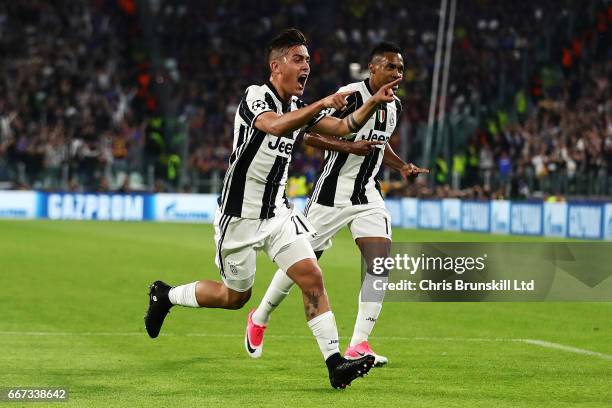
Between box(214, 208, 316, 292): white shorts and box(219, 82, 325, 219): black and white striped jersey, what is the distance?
A: 0.25 ft

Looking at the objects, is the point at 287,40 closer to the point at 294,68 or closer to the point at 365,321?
the point at 294,68

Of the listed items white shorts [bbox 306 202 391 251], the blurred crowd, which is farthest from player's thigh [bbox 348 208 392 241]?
the blurred crowd

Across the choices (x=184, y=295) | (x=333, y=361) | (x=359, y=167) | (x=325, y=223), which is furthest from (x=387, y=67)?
(x=333, y=361)

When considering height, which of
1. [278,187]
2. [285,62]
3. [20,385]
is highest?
[285,62]

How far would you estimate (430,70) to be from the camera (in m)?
42.2

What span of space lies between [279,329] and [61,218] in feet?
92.2

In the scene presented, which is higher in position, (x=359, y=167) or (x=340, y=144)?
(x=340, y=144)

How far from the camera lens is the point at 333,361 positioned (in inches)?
328

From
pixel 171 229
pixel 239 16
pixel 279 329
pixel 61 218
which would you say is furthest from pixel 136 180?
pixel 279 329

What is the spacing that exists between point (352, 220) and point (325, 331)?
191 cm

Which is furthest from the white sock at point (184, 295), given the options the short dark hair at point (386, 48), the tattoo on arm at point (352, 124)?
the short dark hair at point (386, 48)

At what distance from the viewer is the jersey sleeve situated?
8.48 meters

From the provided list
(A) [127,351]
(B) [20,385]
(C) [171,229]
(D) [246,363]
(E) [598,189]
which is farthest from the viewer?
(C) [171,229]

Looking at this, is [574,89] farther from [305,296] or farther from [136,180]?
[305,296]
